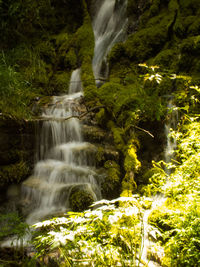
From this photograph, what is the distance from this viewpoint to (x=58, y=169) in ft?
16.3

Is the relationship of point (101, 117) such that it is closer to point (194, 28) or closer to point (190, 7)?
point (194, 28)

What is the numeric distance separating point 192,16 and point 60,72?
5.73 meters

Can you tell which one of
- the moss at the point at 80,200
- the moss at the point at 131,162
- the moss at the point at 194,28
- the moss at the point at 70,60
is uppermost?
the moss at the point at 70,60

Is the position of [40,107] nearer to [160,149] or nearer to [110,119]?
[110,119]

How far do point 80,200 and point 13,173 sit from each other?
Result: 76.4 inches

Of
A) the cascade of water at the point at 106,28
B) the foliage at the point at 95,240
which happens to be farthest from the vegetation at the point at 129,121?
the cascade of water at the point at 106,28

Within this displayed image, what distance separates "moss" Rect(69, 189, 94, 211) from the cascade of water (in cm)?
548

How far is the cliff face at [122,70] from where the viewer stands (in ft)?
11.7

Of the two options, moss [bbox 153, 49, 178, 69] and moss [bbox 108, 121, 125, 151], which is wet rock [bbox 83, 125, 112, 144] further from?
moss [bbox 153, 49, 178, 69]

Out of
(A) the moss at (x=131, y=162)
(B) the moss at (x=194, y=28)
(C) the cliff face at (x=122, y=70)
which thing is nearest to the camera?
(C) the cliff face at (x=122, y=70)

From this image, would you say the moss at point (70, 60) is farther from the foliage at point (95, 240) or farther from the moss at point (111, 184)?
the foliage at point (95, 240)

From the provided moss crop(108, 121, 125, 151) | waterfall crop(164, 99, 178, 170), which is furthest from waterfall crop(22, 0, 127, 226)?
waterfall crop(164, 99, 178, 170)

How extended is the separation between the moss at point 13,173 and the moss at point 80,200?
5.20 feet

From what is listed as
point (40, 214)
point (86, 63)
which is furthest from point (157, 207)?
point (86, 63)
